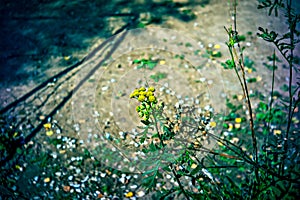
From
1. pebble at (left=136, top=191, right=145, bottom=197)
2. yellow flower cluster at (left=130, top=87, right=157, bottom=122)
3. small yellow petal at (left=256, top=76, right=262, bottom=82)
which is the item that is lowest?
pebble at (left=136, top=191, right=145, bottom=197)

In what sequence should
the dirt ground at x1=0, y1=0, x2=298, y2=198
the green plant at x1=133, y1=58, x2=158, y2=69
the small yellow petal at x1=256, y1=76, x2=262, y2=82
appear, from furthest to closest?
the green plant at x1=133, y1=58, x2=158, y2=69 → the small yellow petal at x1=256, y1=76, x2=262, y2=82 → the dirt ground at x1=0, y1=0, x2=298, y2=198

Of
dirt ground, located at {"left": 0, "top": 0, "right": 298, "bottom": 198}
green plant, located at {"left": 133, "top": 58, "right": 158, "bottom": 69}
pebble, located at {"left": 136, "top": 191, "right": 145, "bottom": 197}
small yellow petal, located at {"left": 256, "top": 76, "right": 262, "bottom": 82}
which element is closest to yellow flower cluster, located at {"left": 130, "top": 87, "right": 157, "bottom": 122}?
dirt ground, located at {"left": 0, "top": 0, "right": 298, "bottom": 198}

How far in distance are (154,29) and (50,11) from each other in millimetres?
2017

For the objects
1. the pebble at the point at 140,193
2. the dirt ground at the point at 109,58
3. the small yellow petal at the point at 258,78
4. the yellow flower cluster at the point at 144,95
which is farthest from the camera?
the small yellow petal at the point at 258,78

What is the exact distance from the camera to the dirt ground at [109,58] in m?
3.94

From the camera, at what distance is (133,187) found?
129 inches

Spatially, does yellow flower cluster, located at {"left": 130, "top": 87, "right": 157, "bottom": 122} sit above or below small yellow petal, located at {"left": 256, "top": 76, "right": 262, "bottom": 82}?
above

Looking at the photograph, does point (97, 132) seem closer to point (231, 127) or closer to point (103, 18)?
point (231, 127)

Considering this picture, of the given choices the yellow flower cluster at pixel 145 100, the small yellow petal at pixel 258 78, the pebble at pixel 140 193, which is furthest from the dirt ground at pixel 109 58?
the yellow flower cluster at pixel 145 100

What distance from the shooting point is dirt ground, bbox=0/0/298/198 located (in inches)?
155

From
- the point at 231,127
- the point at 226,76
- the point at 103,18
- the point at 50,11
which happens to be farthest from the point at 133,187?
the point at 50,11

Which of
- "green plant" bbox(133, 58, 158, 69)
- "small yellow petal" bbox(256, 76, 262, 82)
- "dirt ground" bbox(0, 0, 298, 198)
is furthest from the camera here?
"green plant" bbox(133, 58, 158, 69)

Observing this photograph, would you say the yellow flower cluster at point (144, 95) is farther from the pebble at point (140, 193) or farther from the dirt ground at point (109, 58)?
the pebble at point (140, 193)

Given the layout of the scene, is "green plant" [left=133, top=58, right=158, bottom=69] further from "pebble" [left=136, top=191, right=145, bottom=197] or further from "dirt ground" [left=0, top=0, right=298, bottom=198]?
"pebble" [left=136, top=191, right=145, bottom=197]
